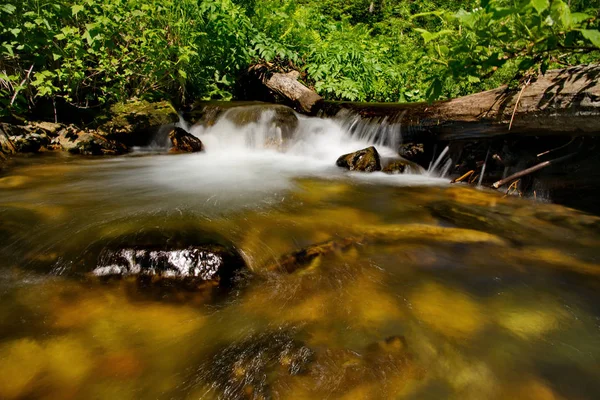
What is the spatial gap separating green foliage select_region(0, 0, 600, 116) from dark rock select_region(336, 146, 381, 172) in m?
1.60

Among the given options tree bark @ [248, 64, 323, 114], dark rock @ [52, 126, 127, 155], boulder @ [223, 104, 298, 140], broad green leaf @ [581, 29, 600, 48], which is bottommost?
dark rock @ [52, 126, 127, 155]

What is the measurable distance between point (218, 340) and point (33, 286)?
1.30 metres

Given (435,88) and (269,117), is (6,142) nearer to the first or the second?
(269,117)

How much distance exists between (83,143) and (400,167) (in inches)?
218

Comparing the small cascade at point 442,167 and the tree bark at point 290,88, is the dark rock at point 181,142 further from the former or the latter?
the small cascade at point 442,167

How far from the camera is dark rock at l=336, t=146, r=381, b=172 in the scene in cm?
568

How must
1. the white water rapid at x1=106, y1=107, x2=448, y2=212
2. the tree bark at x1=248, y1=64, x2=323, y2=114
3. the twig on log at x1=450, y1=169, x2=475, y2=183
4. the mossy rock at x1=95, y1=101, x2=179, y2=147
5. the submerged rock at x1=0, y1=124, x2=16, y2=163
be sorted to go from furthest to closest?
1. the tree bark at x1=248, y1=64, x2=323, y2=114
2. the mossy rock at x1=95, y1=101, x2=179, y2=147
3. the submerged rock at x1=0, y1=124, x2=16, y2=163
4. the twig on log at x1=450, y1=169, x2=475, y2=183
5. the white water rapid at x1=106, y1=107, x2=448, y2=212

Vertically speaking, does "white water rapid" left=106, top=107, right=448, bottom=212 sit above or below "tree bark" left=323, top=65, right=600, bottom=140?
below

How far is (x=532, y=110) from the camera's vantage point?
12.1ft

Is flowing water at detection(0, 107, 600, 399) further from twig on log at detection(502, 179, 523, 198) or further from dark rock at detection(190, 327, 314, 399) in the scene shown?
twig on log at detection(502, 179, 523, 198)

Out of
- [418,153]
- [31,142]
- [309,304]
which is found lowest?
[31,142]

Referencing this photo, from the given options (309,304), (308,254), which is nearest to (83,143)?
(308,254)

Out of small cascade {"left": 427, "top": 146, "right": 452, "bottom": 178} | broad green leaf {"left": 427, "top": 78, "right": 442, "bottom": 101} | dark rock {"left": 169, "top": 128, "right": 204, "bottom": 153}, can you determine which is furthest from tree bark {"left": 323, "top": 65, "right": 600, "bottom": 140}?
dark rock {"left": 169, "top": 128, "right": 204, "bottom": 153}

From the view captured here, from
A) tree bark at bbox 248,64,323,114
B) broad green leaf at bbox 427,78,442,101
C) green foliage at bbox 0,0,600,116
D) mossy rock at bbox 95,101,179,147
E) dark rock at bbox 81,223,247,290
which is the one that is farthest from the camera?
tree bark at bbox 248,64,323,114
